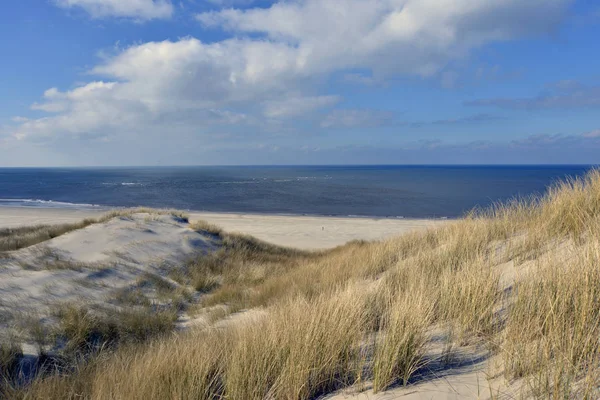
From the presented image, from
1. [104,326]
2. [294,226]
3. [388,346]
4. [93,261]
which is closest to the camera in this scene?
[388,346]

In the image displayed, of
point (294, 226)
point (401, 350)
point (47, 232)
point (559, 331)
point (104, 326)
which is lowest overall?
point (294, 226)

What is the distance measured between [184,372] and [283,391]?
99cm

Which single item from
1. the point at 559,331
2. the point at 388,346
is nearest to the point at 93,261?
the point at 388,346

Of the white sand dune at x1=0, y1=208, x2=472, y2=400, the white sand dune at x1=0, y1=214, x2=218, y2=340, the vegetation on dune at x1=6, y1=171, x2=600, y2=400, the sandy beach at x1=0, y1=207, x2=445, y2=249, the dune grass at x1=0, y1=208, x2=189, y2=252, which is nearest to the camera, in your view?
the vegetation on dune at x1=6, y1=171, x2=600, y2=400

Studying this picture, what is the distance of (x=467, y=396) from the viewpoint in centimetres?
257

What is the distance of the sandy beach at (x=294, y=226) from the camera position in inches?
965

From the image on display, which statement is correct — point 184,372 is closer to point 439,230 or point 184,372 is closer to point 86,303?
point 86,303

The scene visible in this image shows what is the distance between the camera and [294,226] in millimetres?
30125

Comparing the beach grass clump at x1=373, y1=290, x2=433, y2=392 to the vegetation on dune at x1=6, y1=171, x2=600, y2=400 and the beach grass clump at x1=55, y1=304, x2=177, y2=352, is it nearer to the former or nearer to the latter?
the vegetation on dune at x1=6, y1=171, x2=600, y2=400

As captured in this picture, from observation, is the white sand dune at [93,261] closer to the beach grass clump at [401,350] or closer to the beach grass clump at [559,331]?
the beach grass clump at [401,350]

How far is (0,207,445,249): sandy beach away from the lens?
965 inches

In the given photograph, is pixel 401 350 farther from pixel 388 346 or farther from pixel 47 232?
pixel 47 232

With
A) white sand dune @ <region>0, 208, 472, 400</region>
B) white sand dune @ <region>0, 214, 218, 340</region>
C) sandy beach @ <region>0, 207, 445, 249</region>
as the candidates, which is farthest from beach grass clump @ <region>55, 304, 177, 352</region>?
sandy beach @ <region>0, 207, 445, 249</region>

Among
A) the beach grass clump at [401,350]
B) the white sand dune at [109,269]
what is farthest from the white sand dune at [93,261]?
the beach grass clump at [401,350]
